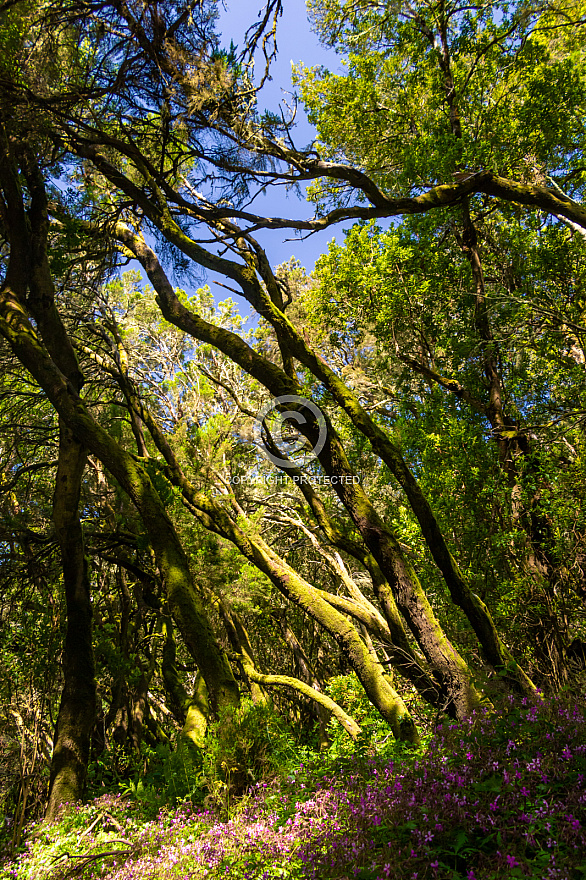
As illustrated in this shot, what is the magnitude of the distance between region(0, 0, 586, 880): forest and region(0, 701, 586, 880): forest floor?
0.02 metres

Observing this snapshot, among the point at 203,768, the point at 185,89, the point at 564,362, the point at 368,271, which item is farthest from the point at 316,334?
the point at 203,768

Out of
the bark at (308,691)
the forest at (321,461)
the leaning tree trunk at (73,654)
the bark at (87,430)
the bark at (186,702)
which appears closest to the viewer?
the forest at (321,461)

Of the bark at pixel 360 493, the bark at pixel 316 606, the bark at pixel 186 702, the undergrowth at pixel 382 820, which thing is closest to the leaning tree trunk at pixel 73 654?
the undergrowth at pixel 382 820

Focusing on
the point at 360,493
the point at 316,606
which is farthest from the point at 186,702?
the point at 360,493

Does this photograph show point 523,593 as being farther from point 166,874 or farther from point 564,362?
point 166,874

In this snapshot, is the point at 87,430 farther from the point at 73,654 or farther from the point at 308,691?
the point at 308,691

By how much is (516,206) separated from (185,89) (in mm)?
5979

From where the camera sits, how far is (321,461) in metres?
5.15

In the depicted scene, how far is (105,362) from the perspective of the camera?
27.2ft

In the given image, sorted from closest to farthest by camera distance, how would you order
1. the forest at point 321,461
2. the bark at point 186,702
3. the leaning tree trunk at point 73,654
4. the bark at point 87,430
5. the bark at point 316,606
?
the forest at point 321,461 → the bark at point 87,430 → the leaning tree trunk at point 73,654 → the bark at point 316,606 → the bark at point 186,702

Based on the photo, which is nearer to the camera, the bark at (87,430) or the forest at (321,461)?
the forest at (321,461)

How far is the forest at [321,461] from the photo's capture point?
289cm

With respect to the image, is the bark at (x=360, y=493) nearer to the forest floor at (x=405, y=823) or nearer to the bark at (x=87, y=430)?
the forest floor at (x=405, y=823)

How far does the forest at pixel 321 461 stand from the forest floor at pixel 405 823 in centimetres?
2
